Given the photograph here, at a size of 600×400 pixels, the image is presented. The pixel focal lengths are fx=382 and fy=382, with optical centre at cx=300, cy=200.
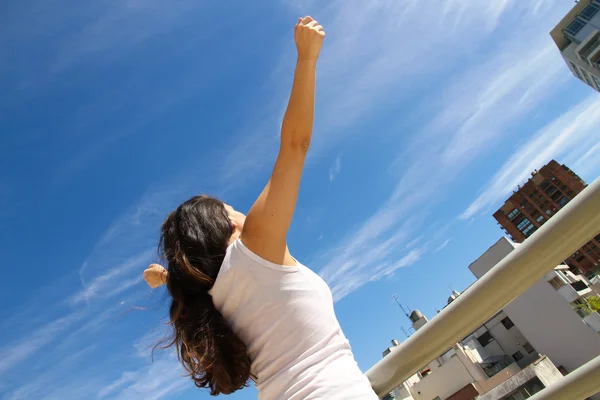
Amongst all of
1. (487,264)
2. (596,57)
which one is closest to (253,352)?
(487,264)

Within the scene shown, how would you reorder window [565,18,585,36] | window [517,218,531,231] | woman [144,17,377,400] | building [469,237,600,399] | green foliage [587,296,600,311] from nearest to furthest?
woman [144,17,377,400], building [469,237,600,399], green foliage [587,296,600,311], window [565,18,585,36], window [517,218,531,231]

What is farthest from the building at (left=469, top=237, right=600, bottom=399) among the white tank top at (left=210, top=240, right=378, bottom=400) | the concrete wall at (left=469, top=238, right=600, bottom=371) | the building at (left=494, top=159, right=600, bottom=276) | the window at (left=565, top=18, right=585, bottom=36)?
the white tank top at (left=210, top=240, right=378, bottom=400)

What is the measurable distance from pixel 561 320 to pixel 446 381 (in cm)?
1098

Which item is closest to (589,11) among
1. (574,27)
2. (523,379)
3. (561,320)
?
(574,27)

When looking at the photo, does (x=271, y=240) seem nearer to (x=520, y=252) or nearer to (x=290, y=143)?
(x=290, y=143)

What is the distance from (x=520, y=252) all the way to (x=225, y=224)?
0.87m

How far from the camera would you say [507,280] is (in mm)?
900

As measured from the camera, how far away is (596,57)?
45344 millimetres

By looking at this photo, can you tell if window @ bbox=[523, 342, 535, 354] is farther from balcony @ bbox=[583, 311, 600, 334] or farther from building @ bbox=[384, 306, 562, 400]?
balcony @ bbox=[583, 311, 600, 334]

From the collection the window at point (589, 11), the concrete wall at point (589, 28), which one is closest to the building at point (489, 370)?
the concrete wall at point (589, 28)

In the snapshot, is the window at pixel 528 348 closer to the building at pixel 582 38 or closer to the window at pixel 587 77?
the building at pixel 582 38

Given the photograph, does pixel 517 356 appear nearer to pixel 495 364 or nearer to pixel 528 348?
pixel 528 348

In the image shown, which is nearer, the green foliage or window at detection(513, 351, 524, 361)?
the green foliage

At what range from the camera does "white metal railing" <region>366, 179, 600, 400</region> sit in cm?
83
